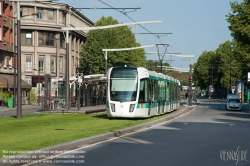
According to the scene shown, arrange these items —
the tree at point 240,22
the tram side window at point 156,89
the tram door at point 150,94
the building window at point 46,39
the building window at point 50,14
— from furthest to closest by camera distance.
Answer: the building window at point 50,14 < the building window at point 46,39 < the tree at point 240,22 < the tram side window at point 156,89 < the tram door at point 150,94

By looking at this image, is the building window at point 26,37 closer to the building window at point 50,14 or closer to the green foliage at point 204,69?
the building window at point 50,14

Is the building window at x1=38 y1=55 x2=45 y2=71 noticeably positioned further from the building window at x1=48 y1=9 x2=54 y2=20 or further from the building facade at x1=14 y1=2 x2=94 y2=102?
the building window at x1=48 y1=9 x2=54 y2=20

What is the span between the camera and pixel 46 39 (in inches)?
3361

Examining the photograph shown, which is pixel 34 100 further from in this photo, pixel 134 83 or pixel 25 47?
pixel 134 83

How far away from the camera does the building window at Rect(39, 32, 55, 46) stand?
8475 cm

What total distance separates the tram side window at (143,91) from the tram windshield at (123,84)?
491mm

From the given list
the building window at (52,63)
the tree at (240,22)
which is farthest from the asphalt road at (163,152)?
the building window at (52,63)

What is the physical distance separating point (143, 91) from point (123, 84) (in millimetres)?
1429

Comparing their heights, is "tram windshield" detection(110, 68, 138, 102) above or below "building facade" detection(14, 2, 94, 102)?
below

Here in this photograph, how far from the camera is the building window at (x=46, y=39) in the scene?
8475 cm

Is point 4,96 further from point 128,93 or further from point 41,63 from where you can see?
point 128,93

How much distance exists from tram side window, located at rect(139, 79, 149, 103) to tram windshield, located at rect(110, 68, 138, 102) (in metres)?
0.49

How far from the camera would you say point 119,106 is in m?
31.5

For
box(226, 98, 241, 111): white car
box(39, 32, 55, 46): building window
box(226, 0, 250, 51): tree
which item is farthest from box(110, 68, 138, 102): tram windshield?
box(39, 32, 55, 46): building window
